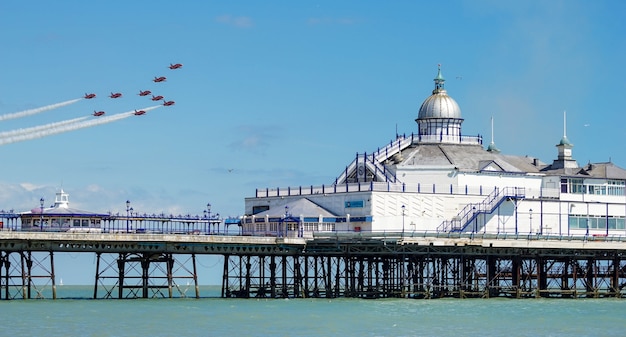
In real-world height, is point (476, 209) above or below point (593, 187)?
below

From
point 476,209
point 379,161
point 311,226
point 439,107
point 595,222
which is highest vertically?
point 439,107

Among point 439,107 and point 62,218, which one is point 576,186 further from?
point 62,218

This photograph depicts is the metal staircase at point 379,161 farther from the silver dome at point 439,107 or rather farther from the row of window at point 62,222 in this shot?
the row of window at point 62,222

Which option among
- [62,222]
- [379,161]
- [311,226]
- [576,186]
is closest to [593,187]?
[576,186]

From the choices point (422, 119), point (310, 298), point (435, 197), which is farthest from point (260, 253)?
point (422, 119)

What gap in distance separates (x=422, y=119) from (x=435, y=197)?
47.8 ft

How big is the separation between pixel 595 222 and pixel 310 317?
137ft

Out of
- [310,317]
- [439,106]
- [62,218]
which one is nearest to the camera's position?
[310,317]

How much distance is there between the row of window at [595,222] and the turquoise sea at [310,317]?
12937 millimetres

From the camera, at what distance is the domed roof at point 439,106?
13200cm

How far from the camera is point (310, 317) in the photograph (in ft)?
298

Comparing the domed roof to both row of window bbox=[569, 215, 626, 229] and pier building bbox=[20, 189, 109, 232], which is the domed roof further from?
pier building bbox=[20, 189, 109, 232]

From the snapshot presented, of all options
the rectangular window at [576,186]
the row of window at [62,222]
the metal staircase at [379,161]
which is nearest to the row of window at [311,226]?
the metal staircase at [379,161]

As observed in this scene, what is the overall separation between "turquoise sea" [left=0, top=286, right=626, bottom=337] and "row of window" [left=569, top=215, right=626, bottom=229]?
12.9 m
